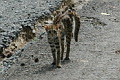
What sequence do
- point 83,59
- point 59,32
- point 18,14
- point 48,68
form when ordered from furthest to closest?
point 18,14, point 83,59, point 48,68, point 59,32

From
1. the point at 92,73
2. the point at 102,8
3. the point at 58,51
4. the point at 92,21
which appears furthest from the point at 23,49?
the point at 102,8

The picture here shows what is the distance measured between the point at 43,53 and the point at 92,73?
1.59 metres

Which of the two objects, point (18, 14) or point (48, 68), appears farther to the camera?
point (18, 14)

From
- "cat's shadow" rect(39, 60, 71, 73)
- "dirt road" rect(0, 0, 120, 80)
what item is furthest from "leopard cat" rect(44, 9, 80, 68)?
"dirt road" rect(0, 0, 120, 80)

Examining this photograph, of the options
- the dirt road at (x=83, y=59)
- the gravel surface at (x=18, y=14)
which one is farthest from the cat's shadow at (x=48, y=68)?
the gravel surface at (x=18, y=14)

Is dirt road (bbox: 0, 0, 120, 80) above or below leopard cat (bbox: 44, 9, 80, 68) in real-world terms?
below

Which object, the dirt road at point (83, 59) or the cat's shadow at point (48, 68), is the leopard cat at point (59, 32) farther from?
the dirt road at point (83, 59)

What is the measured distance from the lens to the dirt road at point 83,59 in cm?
809

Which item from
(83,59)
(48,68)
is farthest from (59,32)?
(83,59)

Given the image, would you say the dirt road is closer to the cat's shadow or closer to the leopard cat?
the cat's shadow

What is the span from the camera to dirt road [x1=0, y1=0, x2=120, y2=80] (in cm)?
809

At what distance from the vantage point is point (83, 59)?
29.4 feet

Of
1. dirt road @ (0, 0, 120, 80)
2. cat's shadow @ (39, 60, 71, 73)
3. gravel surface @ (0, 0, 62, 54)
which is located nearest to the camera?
dirt road @ (0, 0, 120, 80)

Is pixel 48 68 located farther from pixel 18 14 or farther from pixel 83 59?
pixel 18 14
